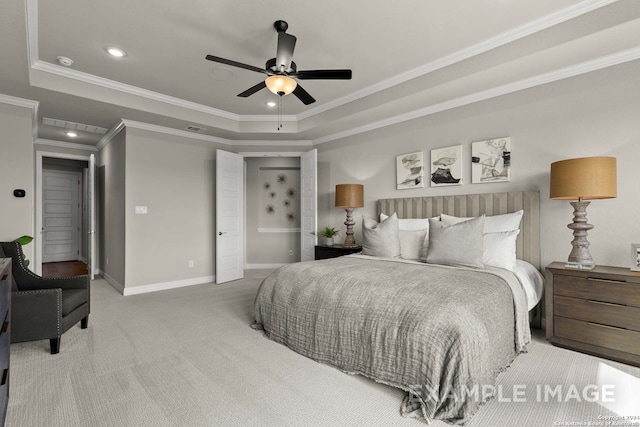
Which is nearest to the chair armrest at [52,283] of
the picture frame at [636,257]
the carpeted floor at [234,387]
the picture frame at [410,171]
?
the carpeted floor at [234,387]

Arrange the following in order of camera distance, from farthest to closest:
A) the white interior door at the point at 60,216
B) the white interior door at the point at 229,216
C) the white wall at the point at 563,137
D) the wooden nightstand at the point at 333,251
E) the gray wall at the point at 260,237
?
the white interior door at the point at 60,216 < the gray wall at the point at 260,237 < the white interior door at the point at 229,216 < the wooden nightstand at the point at 333,251 < the white wall at the point at 563,137

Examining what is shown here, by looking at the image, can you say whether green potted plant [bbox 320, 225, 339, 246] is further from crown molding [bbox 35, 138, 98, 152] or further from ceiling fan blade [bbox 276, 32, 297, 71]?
crown molding [bbox 35, 138, 98, 152]

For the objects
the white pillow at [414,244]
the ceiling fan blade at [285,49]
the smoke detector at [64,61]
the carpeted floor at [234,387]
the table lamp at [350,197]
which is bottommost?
the carpeted floor at [234,387]

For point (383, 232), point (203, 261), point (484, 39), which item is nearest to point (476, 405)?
point (383, 232)

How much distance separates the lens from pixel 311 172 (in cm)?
530

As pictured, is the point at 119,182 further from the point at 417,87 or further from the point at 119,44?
the point at 417,87

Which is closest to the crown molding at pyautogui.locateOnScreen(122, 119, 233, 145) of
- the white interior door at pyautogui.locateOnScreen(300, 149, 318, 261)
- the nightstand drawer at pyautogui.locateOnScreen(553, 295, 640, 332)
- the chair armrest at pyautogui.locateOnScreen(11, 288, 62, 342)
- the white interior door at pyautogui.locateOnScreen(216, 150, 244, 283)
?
the white interior door at pyautogui.locateOnScreen(216, 150, 244, 283)

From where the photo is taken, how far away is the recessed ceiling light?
307cm

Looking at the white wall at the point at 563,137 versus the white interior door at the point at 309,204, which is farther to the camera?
the white interior door at the point at 309,204

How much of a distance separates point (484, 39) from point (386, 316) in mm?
2688

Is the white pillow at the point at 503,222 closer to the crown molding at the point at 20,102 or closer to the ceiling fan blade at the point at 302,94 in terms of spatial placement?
the ceiling fan blade at the point at 302,94

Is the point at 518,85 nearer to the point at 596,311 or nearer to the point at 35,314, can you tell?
the point at 596,311

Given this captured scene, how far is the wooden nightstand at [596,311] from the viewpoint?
235 cm

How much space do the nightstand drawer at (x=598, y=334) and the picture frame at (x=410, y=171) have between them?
2.20 meters
